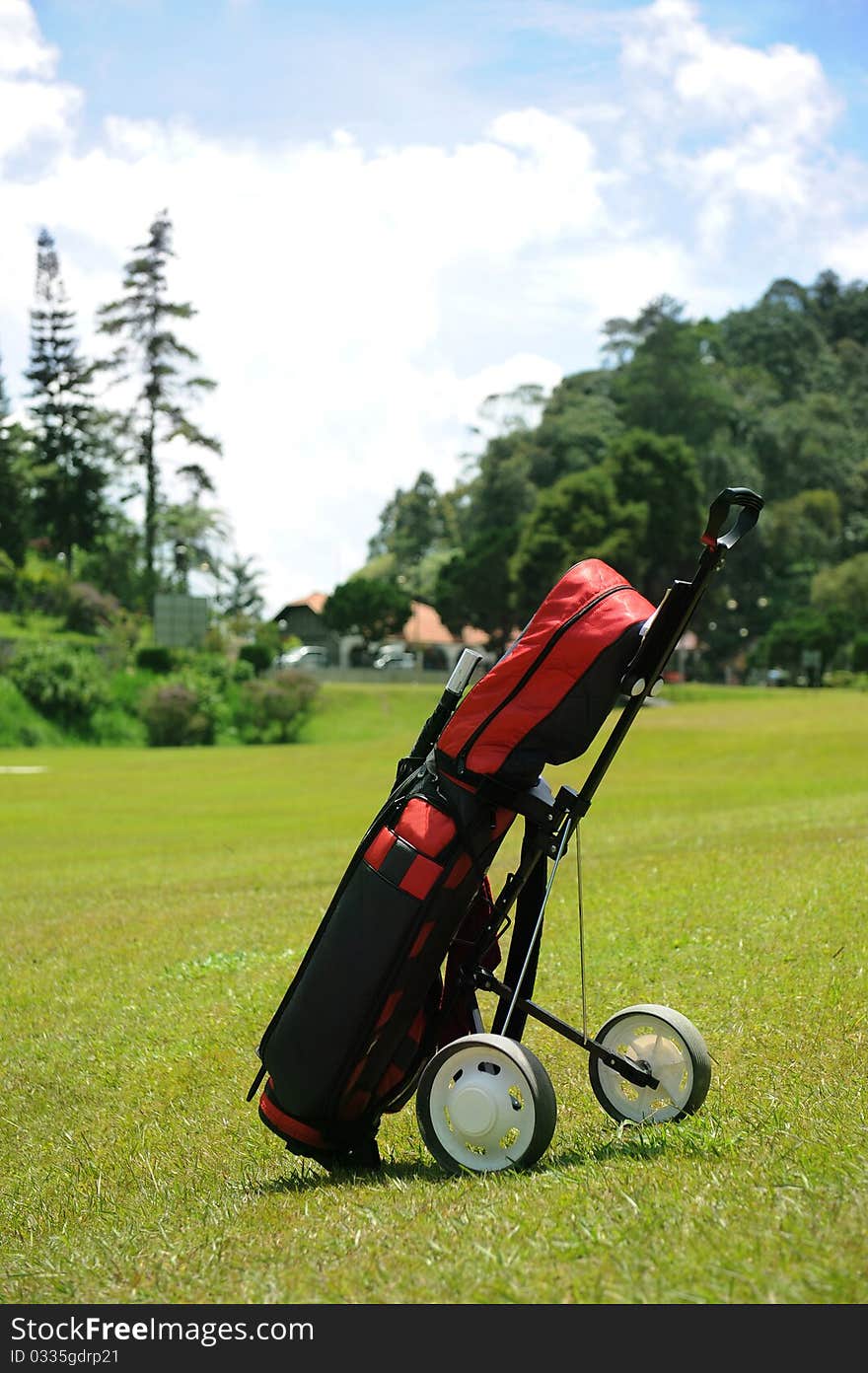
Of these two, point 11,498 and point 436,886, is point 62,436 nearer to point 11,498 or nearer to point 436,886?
point 11,498

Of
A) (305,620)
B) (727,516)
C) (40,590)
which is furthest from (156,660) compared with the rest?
(727,516)

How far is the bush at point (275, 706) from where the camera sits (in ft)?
188

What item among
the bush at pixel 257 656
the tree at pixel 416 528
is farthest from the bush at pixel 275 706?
the tree at pixel 416 528

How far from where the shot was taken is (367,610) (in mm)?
95000

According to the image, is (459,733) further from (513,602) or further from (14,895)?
(513,602)

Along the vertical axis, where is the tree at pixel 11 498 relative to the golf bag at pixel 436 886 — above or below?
above

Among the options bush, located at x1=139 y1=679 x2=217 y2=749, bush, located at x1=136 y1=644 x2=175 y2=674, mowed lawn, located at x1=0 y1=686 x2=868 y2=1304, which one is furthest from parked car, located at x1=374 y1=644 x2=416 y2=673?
mowed lawn, located at x1=0 y1=686 x2=868 y2=1304

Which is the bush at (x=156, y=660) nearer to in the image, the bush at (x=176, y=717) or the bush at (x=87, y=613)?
the bush at (x=176, y=717)

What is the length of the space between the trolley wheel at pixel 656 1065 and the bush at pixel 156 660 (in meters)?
59.1

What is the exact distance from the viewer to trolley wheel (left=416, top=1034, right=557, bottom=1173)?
4535 millimetres

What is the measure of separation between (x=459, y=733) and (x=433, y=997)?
102 cm

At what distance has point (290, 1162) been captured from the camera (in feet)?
18.2
